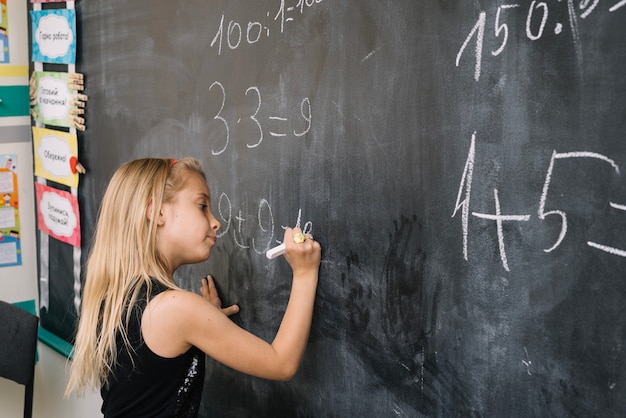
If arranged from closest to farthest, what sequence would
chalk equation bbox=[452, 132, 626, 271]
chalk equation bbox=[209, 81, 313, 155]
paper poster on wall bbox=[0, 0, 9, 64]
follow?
chalk equation bbox=[452, 132, 626, 271] → chalk equation bbox=[209, 81, 313, 155] → paper poster on wall bbox=[0, 0, 9, 64]

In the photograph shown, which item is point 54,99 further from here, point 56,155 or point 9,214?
point 9,214

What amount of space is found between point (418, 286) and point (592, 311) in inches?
14.0

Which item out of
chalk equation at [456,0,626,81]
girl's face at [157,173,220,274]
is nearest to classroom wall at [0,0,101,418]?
girl's face at [157,173,220,274]

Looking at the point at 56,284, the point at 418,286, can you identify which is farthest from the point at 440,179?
the point at 56,284

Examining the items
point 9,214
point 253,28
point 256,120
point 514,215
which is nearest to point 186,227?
point 256,120

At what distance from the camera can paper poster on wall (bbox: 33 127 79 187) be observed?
8.58 feet

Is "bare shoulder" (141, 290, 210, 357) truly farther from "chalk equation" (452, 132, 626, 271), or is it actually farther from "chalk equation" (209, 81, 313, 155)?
"chalk equation" (452, 132, 626, 271)

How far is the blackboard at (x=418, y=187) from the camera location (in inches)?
48.3

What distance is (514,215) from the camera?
1.32 meters

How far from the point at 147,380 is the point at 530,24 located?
976mm

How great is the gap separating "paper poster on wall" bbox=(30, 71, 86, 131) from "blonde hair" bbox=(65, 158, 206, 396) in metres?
0.89

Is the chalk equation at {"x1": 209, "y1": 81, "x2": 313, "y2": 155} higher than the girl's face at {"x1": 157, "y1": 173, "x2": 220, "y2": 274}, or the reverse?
the chalk equation at {"x1": 209, "y1": 81, "x2": 313, "y2": 155}

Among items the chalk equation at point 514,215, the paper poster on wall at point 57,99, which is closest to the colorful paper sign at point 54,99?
the paper poster on wall at point 57,99

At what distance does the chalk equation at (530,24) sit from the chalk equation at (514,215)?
14 cm
